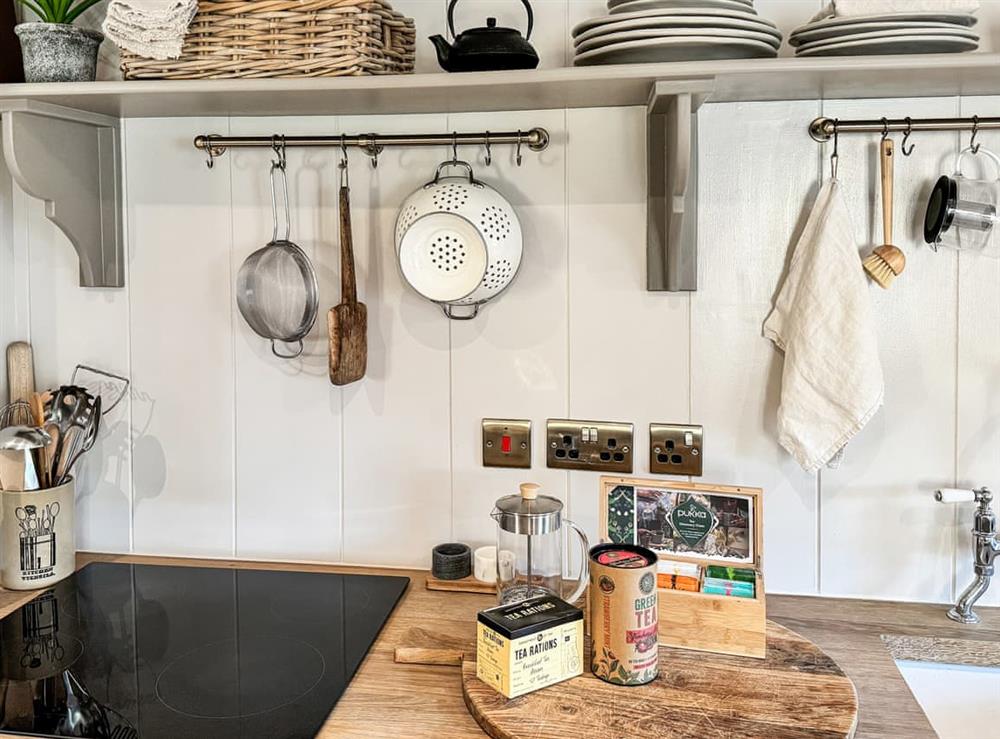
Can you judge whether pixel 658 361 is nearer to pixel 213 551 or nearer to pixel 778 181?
pixel 778 181

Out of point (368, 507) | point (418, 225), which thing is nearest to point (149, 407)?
point (368, 507)

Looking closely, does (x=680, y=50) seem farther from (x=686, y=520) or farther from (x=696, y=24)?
(x=686, y=520)

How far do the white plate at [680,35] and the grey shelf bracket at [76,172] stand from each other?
32.1 inches

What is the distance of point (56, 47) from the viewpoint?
1.35 m

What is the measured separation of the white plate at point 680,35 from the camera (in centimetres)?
115

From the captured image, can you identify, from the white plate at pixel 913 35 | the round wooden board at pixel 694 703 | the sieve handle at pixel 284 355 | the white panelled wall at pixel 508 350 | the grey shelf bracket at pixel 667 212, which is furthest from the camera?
the sieve handle at pixel 284 355

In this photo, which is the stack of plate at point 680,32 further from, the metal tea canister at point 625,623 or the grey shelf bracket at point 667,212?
the metal tea canister at point 625,623

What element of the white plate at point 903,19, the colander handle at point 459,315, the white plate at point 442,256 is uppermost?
the white plate at point 903,19

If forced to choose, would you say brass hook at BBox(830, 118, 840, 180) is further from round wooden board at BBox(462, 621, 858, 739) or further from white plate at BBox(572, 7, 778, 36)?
round wooden board at BBox(462, 621, 858, 739)

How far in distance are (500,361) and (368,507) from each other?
1.09 feet

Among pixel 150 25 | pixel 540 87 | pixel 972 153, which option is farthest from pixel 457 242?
pixel 972 153

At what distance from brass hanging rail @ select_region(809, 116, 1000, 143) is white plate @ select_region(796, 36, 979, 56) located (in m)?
0.14

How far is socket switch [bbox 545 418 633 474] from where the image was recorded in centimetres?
144

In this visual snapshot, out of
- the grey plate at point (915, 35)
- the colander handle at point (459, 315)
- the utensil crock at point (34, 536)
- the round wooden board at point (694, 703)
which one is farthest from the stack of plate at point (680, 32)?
the utensil crock at point (34, 536)
